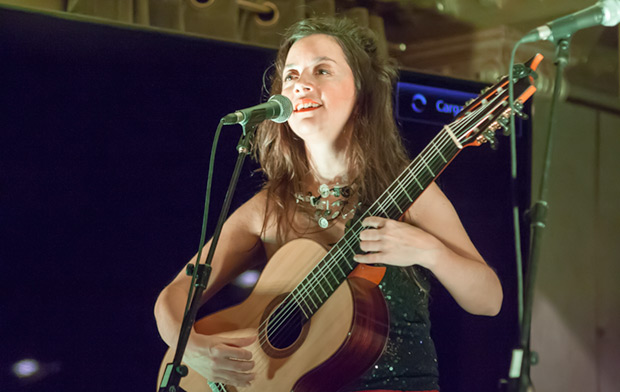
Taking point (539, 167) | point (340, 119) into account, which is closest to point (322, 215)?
point (340, 119)

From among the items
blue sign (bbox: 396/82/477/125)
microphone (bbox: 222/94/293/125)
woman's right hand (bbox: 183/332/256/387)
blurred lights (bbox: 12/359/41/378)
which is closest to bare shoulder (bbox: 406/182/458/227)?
microphone (bbox: 222/94/293/125)

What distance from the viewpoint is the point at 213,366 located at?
184 cm

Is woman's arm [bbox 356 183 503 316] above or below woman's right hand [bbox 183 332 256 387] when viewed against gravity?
above

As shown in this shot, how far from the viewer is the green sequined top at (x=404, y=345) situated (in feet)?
5.89

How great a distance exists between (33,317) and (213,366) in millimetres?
732

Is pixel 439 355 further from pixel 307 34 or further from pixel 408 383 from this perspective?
pixel 307 34

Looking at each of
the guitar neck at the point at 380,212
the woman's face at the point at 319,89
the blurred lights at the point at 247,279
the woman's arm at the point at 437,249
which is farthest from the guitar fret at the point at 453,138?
the blurred lights at the point at 247,279

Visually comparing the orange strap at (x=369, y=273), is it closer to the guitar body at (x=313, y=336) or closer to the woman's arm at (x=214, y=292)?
the guitar body at (x=313, y=336)

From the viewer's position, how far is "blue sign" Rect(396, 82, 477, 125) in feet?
8.75

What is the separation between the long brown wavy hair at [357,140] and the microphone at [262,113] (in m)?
0.41

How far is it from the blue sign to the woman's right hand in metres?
1.27

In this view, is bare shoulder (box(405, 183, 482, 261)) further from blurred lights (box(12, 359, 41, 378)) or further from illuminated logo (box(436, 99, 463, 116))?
blurred lights (box(12, 359, 41, 378))

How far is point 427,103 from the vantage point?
269cm

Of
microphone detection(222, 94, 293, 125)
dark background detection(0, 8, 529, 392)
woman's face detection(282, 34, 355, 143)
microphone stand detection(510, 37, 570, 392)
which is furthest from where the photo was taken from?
dark background detection(0, 8, 529, 392)
